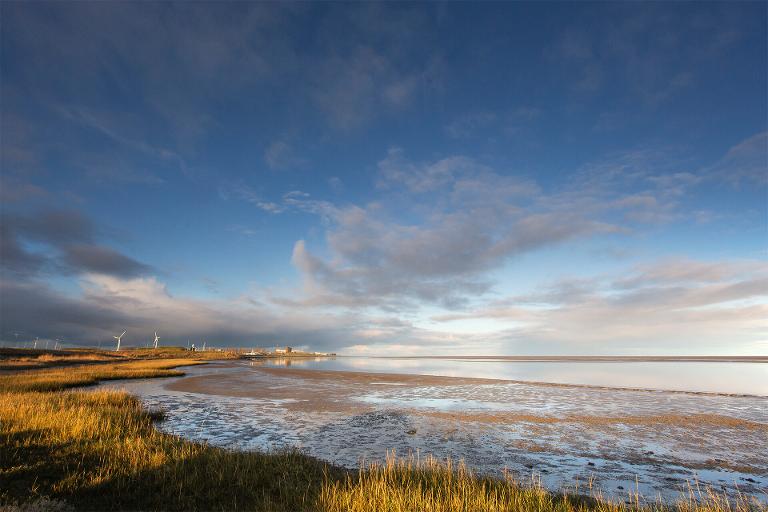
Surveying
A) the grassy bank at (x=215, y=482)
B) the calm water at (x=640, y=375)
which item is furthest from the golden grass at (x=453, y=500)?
the calm water at (x=640, y=375)

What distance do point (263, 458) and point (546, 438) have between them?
13.2 metres

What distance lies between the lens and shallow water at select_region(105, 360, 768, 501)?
1353cm

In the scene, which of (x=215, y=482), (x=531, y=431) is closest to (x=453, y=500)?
(x=215, y=482)

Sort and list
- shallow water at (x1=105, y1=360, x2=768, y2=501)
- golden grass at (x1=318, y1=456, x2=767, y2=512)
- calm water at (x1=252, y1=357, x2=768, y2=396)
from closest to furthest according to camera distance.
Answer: golden grass at (x1=318, y1=456, x2=767, y2=512)
shallow water at (x1=105, y1=360, x2=768, y2=501)
calm water at (x1=252, y1=357, x2=768, y2=396)

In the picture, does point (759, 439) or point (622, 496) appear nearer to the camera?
point (622, 496)

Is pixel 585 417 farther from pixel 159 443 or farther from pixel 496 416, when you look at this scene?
pixel 159 443

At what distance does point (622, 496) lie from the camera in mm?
11094

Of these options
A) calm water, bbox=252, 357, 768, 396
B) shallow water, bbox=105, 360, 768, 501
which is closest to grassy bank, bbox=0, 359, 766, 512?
shallow water, bbox=105, 360, 768, 501

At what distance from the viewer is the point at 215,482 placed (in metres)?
10.8

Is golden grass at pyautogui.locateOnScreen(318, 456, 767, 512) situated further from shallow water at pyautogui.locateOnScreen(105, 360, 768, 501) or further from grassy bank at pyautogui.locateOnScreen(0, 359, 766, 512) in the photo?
shallow water at pyautogui.locateOnScreen(105, 360, 768, 501)

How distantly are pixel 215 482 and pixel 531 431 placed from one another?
15.6 metres

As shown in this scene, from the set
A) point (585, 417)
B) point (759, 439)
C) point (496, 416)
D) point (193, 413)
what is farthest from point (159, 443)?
point (759, 439)

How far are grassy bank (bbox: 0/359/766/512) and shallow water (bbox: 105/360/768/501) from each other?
2.39 metres

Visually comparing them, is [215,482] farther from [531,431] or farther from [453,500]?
[531,431]
